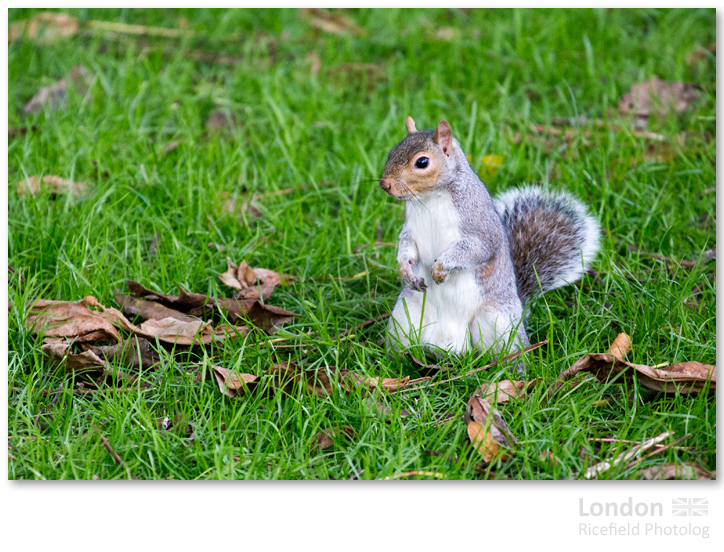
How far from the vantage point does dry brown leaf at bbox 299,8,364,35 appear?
323 centimetres

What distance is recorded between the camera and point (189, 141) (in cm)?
250

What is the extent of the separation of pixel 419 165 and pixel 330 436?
20.9 inches

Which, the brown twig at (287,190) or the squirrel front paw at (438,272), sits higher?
the brown twig at (287,190)

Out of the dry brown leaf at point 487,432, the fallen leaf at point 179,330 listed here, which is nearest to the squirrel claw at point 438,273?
the dry brown leaf at point 487,432

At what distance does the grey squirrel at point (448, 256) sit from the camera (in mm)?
1603

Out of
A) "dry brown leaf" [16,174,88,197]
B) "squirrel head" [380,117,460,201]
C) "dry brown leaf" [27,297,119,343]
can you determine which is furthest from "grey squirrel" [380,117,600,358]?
"dry brown leaf" [16,174,88,197]

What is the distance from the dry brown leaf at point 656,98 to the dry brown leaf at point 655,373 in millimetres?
1254

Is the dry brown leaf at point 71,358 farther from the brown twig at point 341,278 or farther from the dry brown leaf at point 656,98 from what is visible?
the dry brown leaf at point 656,98

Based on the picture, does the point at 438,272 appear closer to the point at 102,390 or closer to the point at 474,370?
the point at 474,370

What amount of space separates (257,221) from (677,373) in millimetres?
1160

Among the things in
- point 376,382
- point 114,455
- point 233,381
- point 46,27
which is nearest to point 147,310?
point 233,381
